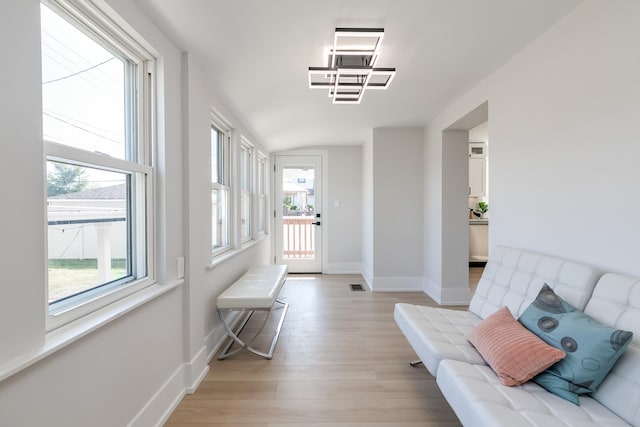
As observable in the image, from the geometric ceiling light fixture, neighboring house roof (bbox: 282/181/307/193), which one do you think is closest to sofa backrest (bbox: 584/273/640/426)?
the geometric ceiling light fixture

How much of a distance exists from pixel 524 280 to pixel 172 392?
7.33 ft

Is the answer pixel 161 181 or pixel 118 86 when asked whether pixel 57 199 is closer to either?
pixel 161 181

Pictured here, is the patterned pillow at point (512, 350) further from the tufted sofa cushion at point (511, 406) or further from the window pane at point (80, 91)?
the window pane at point (80, 91)

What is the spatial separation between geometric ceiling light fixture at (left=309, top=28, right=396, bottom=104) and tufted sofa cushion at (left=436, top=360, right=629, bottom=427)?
6.13ft

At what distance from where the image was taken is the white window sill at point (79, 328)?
82cm

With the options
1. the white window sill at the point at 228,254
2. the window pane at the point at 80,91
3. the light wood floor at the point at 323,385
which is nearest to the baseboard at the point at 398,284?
the light wood floor at the point at 323,385

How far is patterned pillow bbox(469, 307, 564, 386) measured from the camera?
49.4 inches

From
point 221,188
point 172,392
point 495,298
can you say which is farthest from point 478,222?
point 172,392

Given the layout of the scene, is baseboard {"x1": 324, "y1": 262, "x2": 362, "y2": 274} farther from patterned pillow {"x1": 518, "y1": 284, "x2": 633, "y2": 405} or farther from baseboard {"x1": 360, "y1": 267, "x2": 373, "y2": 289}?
patterned pillow {"x1": 518, "y1": 284, "x2": 633, "y2": 405}

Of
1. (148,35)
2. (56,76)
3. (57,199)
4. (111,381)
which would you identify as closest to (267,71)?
(148,35)

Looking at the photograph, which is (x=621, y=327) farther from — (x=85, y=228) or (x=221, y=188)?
(x=221, y=188)

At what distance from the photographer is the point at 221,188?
8.89ft

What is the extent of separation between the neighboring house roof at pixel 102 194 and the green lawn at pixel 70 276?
254mm

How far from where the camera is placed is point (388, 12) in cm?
157
